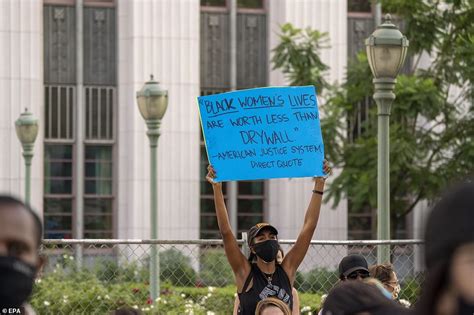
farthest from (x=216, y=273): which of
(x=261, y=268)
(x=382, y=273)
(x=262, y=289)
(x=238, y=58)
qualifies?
(x=238, y=58)

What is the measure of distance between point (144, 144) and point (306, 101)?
63.3ft

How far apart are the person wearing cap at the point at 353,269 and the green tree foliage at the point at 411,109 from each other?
13.3m

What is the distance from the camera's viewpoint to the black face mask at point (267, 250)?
8.02 m

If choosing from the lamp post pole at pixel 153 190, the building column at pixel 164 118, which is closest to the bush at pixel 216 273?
the lamp post pole at pixel 153 190

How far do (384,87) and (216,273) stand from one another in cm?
522

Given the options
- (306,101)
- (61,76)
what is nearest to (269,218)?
(61,76)

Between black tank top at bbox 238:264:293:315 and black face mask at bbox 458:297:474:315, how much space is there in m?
5.27

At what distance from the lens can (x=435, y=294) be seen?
2617 millimetres

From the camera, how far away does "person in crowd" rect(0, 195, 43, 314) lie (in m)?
3.02

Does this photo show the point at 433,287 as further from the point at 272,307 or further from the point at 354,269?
the point at 354,269

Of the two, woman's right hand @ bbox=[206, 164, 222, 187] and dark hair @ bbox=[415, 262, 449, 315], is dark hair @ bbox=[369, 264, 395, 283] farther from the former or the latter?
dark hair @ bbox=[415, 262, 449, 315]

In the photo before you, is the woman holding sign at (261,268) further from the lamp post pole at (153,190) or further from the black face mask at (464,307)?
the black face mask at (464,307)

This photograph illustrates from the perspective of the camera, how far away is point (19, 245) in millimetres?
3160

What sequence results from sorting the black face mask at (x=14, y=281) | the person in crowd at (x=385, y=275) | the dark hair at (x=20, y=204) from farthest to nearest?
1. the person in crowd at (x=385, y=275)
2. the dark hair at (x=20, y=204)
3. the black face mask at (x=14, y=281)
